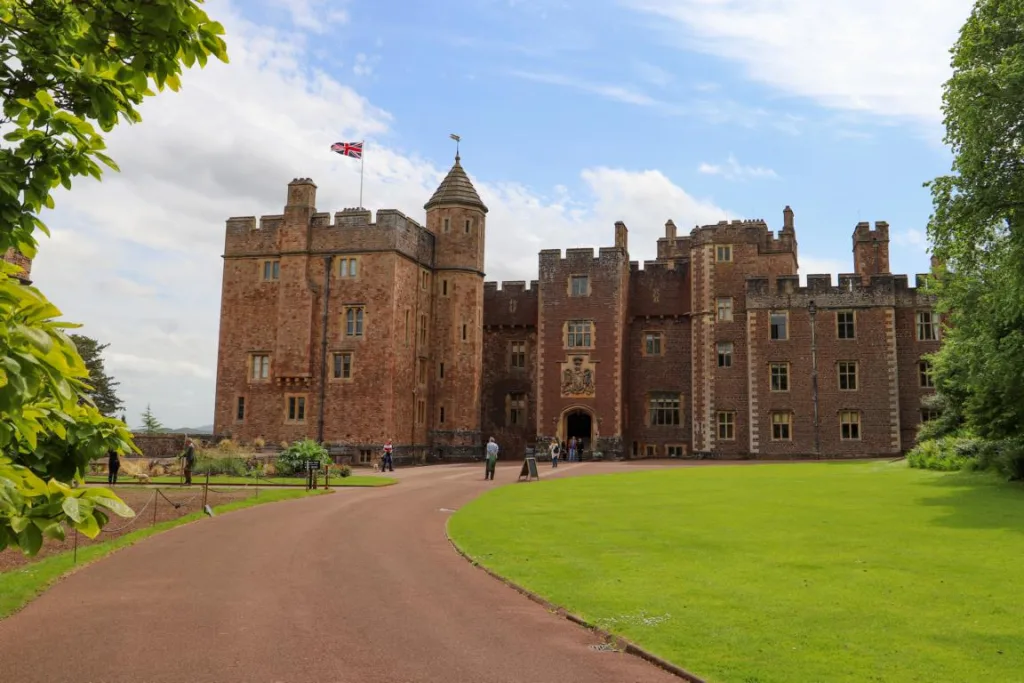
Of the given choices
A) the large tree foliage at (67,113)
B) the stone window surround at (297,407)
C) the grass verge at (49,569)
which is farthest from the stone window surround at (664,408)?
the large tree foliage at (67,113)

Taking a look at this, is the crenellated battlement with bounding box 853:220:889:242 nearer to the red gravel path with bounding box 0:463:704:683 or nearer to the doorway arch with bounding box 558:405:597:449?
the doorway arch with bounding box 558:405:597:449

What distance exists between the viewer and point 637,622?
944cm

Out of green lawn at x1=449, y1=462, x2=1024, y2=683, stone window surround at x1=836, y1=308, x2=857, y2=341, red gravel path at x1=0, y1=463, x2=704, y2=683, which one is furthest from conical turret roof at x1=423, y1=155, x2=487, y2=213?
red gravel path at x1=0, y1=463, x2=704, y2=683

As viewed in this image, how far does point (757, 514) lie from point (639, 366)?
3465 centimetres

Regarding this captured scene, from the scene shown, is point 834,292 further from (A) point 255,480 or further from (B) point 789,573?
(B) point 789,573

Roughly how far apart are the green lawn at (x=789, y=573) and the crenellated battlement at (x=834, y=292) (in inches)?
1008

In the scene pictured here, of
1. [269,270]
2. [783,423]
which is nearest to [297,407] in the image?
[269,270]

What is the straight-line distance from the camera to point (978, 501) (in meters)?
19.6

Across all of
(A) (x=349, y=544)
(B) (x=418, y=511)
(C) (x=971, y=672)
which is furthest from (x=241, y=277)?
(C) (x=971, y=672)

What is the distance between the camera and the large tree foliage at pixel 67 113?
172 inches

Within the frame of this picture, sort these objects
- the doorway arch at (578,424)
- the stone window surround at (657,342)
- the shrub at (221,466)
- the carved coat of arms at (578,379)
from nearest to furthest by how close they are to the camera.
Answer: the shrub at (221,466) → the doorway arch at (578,424) → the carved coat of arms at (578,379) → the stone window surround at (657,342)

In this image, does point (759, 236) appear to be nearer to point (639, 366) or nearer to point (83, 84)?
point (639, 366)

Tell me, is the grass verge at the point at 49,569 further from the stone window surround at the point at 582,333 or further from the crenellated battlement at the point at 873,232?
the crenellated battlement at the point at 873,232

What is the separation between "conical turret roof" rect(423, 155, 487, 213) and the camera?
159 ft
